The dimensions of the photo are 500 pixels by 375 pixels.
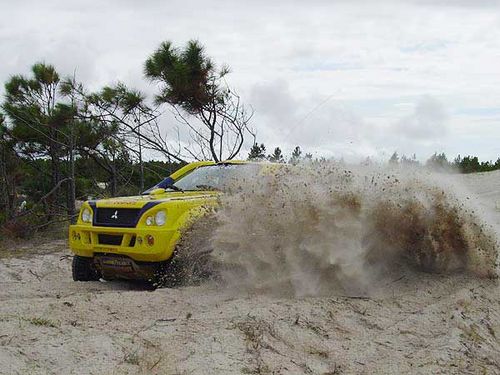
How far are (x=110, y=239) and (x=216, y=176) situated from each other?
1.72 meters

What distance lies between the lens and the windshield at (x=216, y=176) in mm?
8039

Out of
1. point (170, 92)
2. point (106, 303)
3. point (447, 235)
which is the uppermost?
point (170, 92)

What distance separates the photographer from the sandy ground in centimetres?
455

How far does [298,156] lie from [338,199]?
1273 millimetres

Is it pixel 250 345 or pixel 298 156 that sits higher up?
pixel 298 156

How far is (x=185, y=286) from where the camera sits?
7141mm

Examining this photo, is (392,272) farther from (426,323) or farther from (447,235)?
(426,323)

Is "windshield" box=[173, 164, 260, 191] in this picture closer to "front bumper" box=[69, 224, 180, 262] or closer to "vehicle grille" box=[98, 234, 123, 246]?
"front bumper" box=[69, 224, 180, 262]

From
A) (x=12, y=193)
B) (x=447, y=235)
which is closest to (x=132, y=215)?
(x=447, y=235)

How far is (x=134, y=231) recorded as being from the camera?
7023 millimetres

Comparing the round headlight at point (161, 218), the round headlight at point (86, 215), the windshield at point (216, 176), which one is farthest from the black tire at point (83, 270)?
the windshield at point (216, 176)

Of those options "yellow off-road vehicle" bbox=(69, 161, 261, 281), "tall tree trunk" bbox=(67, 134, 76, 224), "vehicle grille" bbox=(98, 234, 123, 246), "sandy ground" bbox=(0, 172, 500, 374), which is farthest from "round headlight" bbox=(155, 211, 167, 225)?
"tall tree trunk" bbox=(67, 134, 76, 224)

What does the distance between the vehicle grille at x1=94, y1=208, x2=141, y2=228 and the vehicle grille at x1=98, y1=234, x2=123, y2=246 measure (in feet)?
0.41

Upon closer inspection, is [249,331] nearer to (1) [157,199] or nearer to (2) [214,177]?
(1) [157,199]
